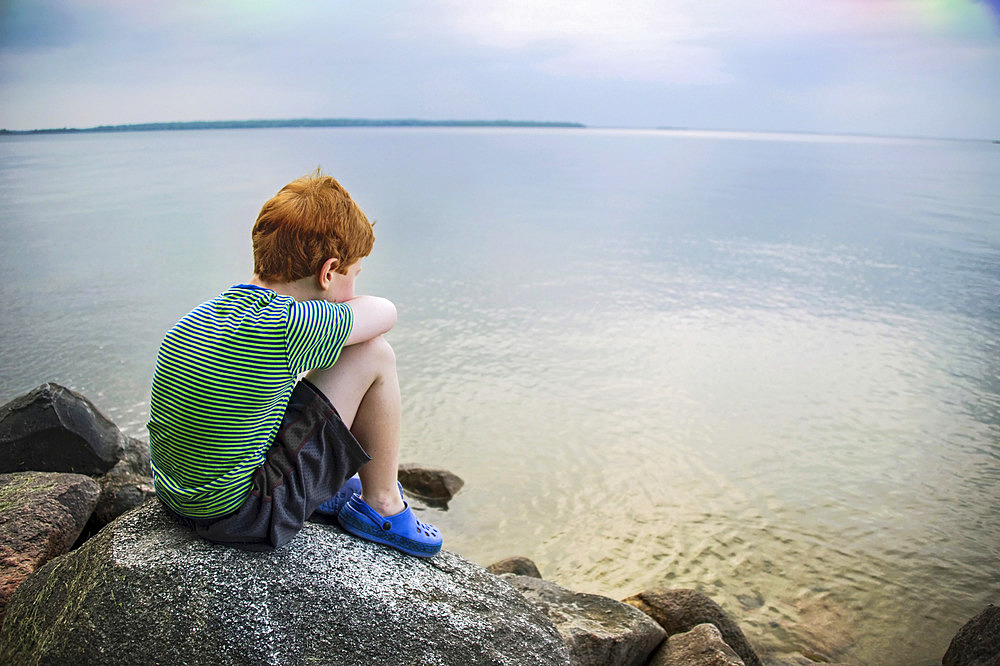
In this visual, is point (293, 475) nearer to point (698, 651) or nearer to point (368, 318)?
point (368, 318)

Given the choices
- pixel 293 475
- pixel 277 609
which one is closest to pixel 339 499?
pixel 293 475

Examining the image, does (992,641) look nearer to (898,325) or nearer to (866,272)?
(898,325)

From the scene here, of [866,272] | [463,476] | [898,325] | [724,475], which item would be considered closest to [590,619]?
[463,476]

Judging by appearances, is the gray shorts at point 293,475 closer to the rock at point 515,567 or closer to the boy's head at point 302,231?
the boy's head at point 302,231

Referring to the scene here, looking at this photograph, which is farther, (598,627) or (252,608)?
(598,627)

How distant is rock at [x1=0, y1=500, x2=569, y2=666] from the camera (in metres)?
2.01

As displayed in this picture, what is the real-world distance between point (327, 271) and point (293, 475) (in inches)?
24.2

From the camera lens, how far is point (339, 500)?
2523 millimetres

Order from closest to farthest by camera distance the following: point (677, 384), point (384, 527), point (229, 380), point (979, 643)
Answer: point (229, 380), point (384, 527), point (979, 643), point (677, 384)

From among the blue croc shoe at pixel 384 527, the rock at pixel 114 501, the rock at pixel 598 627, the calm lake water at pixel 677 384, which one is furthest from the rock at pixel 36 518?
the calm lake water at pixel 677 384

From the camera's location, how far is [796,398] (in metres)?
7.01

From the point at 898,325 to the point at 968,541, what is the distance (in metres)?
5.13

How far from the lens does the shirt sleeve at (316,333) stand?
204cm

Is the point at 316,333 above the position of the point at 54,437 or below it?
above
